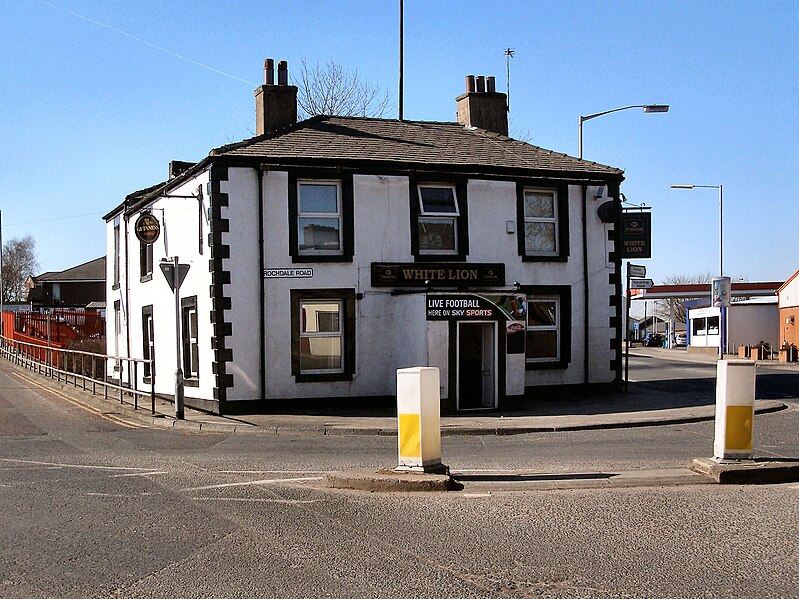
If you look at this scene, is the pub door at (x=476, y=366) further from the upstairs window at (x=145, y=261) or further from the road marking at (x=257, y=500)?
the road marking at (x=257, y=500)

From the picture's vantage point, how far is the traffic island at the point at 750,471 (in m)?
10.1

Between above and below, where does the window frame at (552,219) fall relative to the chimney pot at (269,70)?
below

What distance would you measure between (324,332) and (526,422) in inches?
216

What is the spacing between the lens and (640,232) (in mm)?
23500

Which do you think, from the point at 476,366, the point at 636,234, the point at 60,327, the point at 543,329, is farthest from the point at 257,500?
the point at 60,327

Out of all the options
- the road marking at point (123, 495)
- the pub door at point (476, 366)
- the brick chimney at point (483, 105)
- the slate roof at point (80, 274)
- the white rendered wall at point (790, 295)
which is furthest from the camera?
the slate roof at point (80, 274)

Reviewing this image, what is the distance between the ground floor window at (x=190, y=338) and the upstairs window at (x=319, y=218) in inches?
130

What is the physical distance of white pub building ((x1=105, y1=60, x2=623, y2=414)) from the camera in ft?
65.0

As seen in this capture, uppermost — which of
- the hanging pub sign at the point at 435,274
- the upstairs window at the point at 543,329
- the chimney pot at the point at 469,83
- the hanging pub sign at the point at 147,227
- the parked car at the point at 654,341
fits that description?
the chimney pot at the point at 469,83

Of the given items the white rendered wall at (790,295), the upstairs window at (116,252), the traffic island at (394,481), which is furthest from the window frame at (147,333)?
the white rendered wall at (790,295)

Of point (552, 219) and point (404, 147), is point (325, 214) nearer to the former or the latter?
point (404, 147)

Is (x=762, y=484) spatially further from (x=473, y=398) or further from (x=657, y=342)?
(x=657, y=342)

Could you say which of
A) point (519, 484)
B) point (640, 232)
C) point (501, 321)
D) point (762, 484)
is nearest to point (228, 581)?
point (519, 484)

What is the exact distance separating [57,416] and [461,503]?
43.1 ft
